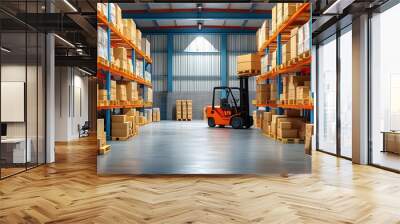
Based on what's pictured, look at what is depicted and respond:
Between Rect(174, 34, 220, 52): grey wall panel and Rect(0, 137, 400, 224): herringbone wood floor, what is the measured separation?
646 inches

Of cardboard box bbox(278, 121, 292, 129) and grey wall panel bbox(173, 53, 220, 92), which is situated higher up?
grey wall panel bbox(173, 53, 220, 92)

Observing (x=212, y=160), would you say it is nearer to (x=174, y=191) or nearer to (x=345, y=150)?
(x=174, y=191)

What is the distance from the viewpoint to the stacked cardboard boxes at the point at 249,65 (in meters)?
12.6

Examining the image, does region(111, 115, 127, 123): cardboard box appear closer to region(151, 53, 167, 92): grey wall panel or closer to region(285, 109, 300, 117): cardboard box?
region(285, 109, 300, 117): cardboard box

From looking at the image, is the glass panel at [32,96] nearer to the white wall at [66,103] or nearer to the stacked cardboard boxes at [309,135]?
the white wall at [66,103]

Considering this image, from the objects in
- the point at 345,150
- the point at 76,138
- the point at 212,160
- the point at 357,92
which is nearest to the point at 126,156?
the point at 212,160

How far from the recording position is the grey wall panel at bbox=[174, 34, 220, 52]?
75.0 feet

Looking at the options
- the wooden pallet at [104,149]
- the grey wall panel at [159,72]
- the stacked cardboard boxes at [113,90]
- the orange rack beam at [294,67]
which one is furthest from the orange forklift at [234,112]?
the grey wall panel at [159,72]

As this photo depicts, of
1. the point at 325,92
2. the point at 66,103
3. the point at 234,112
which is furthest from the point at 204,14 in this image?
the point at 325,92

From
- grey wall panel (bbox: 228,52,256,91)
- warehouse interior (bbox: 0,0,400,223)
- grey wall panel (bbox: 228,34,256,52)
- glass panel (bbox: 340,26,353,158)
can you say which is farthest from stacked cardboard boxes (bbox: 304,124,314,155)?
grey wall panel (bbox: 228,34,256,52)

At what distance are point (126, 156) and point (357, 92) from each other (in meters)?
4.78

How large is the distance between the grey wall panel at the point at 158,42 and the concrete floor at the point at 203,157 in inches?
541

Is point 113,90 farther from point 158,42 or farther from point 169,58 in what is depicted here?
point 158,42

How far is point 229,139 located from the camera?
10.4m
